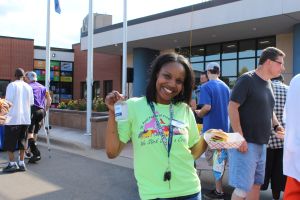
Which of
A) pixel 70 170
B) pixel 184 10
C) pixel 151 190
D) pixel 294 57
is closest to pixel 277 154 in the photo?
pixel 151 190

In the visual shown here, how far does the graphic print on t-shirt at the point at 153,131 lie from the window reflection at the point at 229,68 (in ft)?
57.7

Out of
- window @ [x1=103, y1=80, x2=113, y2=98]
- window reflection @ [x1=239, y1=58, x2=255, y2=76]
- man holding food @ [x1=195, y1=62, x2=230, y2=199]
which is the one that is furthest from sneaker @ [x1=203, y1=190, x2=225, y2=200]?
window @ [x1=103, y1=80, x2=113, y2=98]

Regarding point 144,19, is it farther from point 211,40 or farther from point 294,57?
point 294,57

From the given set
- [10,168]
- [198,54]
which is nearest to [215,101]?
[10,168]

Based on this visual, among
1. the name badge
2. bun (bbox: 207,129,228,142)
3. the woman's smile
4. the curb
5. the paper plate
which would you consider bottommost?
the curb

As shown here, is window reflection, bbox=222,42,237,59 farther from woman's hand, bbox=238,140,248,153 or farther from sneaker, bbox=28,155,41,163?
woman's hand, bbox=238,140,248,153

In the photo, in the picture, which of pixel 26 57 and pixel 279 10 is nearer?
pixel 279 10

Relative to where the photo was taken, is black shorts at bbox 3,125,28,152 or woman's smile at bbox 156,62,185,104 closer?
woman's smile at bbox 156,62,185,104

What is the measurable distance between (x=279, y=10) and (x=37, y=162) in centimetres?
982

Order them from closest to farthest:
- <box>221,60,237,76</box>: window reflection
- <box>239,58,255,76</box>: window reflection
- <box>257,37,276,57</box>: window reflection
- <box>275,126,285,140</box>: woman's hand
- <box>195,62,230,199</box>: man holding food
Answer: <box>275,126,285,140</box>: woman's hand
<box>195,62,230,199</box>: man holding food
<box>257,37,276,57</box>: window reflection
<box>239,58,255,76</box>: window reflection
<box>221,60,237,76</box>: window reflection

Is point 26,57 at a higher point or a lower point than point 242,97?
higher

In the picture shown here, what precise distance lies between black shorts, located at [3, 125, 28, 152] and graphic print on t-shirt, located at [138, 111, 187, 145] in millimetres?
5599

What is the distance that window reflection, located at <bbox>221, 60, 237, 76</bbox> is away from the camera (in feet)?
64.8

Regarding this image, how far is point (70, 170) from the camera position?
25.6ft
